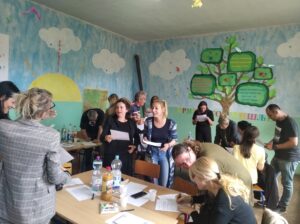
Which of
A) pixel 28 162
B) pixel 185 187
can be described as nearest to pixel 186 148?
pixel 185 187

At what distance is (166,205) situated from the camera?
175 centimetres

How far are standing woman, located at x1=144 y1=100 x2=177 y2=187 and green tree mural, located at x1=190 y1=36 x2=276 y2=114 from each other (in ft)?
9.15

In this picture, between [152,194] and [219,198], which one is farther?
[152,194]

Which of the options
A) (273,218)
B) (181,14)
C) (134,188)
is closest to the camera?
(273,218)

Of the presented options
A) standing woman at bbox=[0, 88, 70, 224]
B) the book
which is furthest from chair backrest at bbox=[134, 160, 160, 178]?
standing woman at bbox=[0, 88, 70, 224]

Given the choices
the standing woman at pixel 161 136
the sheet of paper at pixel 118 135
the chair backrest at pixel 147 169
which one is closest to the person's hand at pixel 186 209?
the chair backrest at pixel 147 169

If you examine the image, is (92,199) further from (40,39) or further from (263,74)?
(263,74)

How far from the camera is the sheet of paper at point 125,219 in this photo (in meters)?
1.47

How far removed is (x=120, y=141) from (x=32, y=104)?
4.55 ft

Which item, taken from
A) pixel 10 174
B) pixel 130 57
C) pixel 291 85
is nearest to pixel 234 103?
pixel 291 85

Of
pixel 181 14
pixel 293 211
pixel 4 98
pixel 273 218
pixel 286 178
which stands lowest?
pixel 293 211

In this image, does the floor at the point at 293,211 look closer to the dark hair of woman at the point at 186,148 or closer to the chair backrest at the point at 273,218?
the dark hair of woman at the point at 186,148

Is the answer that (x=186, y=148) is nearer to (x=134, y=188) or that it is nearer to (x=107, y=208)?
(x=134, y=188)

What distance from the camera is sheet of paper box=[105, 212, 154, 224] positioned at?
147cm
